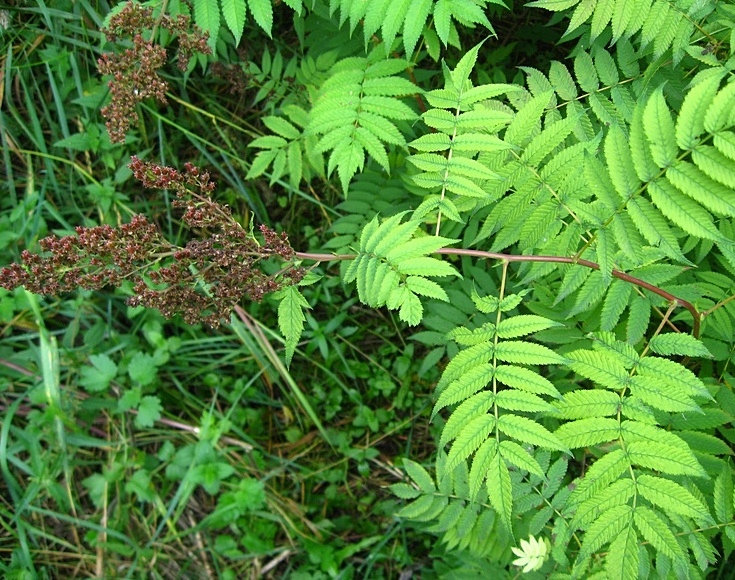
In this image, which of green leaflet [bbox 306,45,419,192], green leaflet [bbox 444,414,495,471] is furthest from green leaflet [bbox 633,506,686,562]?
green leaflet [bbox 306,45,419,192]

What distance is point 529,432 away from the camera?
1698mm

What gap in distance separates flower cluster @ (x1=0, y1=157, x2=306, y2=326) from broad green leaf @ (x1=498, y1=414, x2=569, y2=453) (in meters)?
0.74

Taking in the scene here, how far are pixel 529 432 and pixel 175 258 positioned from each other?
3.74 feet

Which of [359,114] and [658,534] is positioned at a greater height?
[359,114]

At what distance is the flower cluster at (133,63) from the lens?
209 cm

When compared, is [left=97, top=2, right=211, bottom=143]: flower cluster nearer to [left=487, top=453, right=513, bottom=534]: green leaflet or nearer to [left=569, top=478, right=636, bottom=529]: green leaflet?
[left=487, top=453, right=513, bottom=534]: green leaflet

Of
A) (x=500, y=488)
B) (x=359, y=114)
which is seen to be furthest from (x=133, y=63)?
(x=500, y=488)

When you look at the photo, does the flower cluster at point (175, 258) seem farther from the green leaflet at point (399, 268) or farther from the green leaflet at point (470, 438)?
the green leaflet at point (470, 438)

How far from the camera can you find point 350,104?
2334mm

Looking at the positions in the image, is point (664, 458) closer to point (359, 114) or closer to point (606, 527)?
point (606, 527)

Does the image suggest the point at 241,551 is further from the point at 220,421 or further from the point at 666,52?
the point at 666,52

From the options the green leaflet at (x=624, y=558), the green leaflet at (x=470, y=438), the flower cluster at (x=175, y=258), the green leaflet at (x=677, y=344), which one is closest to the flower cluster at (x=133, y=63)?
the flower cluster at (x=175, y=258)

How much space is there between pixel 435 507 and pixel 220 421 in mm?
1517

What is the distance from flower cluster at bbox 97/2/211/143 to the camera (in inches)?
82.4
